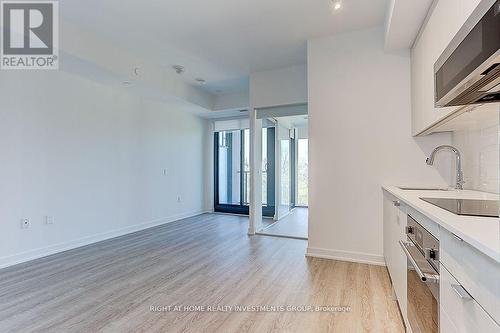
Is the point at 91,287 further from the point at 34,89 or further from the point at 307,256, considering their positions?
the point at 34,89

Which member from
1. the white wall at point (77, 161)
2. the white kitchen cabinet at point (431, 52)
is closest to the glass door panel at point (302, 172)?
the white wall at point (77, 161)

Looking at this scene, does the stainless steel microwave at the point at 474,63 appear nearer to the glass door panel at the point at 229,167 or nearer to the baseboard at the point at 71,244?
the baseboard at the point at 71,244

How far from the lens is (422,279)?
1164 mm

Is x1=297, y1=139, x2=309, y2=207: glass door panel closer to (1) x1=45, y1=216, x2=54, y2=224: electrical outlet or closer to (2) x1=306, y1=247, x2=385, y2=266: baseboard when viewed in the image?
(2) x1=306, y1=247, x2=385, y2=266: baseboard

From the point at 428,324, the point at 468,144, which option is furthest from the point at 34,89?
the point at 468,144

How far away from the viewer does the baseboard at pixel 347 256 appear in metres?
2.95

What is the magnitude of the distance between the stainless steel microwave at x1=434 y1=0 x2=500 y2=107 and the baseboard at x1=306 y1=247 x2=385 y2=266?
2.05 m

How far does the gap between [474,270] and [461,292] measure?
109 mm

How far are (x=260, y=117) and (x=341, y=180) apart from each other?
1.88 meters

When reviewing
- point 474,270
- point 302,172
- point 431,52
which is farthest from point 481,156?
point 302,172

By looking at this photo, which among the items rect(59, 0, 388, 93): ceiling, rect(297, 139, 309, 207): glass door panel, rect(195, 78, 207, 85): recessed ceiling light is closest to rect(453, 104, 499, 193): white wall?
rect(59, 0, 388, 93): ceiling

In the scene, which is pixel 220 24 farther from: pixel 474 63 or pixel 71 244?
pixel 71 244

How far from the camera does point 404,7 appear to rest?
7.03 feet

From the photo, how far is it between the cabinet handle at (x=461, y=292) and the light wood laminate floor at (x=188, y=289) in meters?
1.14
